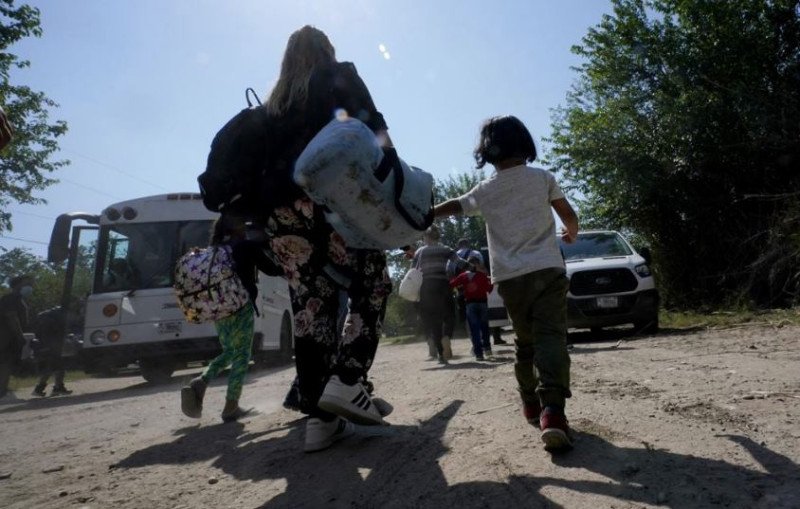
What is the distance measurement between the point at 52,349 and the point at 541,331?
33.7ft

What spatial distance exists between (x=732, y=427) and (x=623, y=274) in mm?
7232

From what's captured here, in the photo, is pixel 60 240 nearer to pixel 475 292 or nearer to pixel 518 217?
pixel 475 292

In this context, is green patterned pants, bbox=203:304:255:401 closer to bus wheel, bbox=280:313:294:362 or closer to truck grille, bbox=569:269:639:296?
truck grille, bbox=569:269:639:296

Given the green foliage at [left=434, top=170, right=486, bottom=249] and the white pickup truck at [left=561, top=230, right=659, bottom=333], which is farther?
the green foliage at [left=434, top=170, right=486, bottom=249]

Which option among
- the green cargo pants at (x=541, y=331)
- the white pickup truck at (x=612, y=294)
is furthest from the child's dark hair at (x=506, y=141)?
the white pickup truck at (x=612, y=294)

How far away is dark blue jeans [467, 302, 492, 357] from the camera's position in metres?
7.52

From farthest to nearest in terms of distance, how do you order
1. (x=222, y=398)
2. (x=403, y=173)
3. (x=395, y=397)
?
(x=222, y=398)
(x=395, y=397)
(x=403, y=173)

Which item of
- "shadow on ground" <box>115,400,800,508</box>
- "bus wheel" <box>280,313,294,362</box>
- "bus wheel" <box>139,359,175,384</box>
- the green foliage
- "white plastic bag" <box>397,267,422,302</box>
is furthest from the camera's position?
the green foliage

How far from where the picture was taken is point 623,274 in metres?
9.53

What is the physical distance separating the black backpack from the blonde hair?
0.11 metres

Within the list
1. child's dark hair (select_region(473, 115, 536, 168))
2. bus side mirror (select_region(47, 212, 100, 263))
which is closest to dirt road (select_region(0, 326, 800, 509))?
child's dark hair (select_region(473, 115, 536, 168))

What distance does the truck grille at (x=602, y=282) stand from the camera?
9.48 meters

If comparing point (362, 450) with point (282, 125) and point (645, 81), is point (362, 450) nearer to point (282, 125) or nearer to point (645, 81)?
point (282, 125)

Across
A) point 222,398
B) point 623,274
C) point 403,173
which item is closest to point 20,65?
point 222,398
